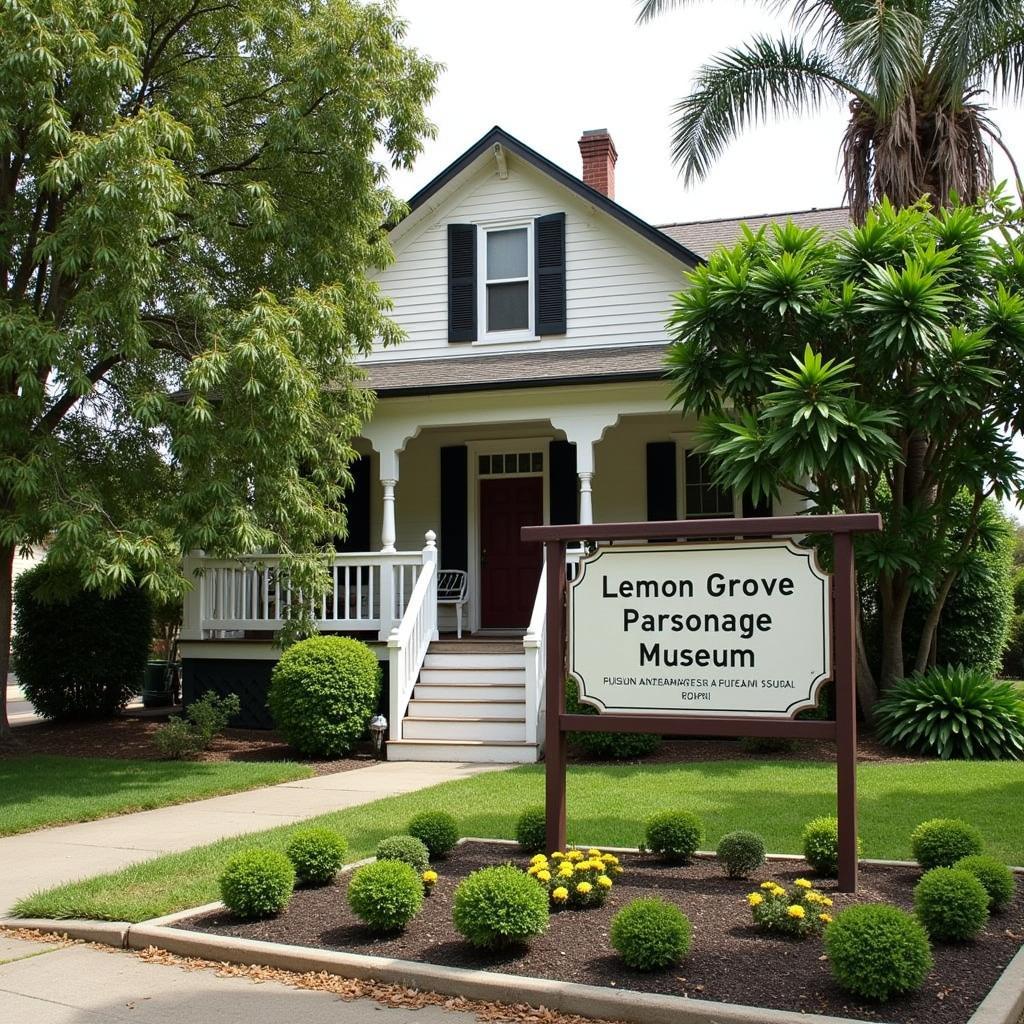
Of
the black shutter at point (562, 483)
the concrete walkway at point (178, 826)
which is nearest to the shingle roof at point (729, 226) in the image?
the black shutter at point (562, 483)

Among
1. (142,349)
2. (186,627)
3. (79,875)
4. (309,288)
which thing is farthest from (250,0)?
(79,875)

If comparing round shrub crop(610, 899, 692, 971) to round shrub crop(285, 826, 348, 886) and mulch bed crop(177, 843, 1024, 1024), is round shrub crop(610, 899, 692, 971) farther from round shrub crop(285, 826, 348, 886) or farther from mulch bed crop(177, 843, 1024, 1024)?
round shrub crop(285, 826, 348, 886)

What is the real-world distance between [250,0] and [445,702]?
8060 millimetres

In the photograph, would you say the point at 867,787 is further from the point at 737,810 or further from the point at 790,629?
the point at 790,629

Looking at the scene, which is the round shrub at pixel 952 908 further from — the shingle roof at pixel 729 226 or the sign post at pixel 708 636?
the shingle roof at pixel 729 226

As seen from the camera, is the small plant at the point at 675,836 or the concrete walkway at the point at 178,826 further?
the concrete walkway at the point at 178,826

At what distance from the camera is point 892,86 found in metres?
12.4

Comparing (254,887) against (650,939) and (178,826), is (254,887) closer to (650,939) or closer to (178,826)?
(650,939)

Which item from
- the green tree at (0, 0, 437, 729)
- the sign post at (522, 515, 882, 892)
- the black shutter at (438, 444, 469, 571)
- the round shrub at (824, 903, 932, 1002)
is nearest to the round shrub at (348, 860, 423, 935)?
the sign post at (522, 515, 882, 892)

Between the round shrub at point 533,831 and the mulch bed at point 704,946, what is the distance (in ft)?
1.42

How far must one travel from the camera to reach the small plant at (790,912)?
4.70 meters

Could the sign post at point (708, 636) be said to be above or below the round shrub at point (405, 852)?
above

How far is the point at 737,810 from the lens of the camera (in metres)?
8.02

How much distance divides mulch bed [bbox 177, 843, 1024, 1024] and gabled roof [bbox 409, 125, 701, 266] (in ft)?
34.8
